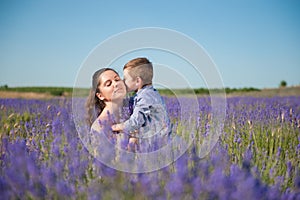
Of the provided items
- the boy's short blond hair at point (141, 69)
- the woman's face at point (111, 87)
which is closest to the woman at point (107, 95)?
the woman's face at point (111, 87)

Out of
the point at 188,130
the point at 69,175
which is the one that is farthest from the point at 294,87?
the point at 69,175

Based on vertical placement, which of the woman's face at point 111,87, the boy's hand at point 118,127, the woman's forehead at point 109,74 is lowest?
the boy's hand at point 118,127

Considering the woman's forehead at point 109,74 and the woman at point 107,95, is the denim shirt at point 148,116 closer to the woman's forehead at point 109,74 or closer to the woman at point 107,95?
the woman at point 107,95

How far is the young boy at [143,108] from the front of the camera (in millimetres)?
2504

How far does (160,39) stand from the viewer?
2094 millimetres

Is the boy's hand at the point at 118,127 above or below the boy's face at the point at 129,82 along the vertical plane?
below

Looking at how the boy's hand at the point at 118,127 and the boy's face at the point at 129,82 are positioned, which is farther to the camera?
the boy's face at the point at 129,82

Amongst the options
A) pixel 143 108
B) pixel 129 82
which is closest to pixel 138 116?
pixel 143 108

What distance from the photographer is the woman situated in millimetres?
2562

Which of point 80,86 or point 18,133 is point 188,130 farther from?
point 18,133

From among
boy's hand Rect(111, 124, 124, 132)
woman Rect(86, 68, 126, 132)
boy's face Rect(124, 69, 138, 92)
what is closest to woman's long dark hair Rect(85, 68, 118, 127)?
woman Rect(86, 68, 126, 132)

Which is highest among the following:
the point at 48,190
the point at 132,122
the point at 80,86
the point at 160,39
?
the point at 160,39

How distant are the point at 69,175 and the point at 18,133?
6.24ft

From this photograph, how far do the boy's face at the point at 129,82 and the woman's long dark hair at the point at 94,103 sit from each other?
5.4 inches
